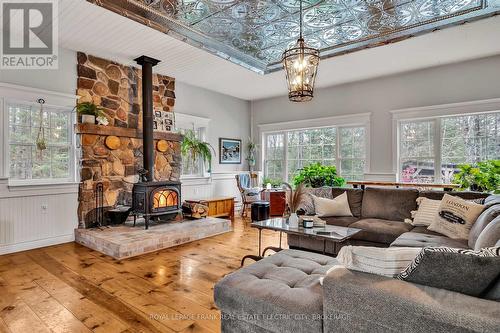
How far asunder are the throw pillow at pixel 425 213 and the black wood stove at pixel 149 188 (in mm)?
3490

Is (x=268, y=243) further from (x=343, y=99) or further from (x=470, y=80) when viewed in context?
(x=470, y=80)

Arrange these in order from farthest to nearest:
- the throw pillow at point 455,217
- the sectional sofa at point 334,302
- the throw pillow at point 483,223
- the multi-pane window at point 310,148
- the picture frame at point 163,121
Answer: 1. the multi-pane window at point 310,148
2. the picture frame at point 163,121
3. the throw pillow at point 455,217
4. the throw pillow at point 483,223
5. the sectional sofa at point 334,302

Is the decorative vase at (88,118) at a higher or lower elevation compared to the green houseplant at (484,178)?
higher

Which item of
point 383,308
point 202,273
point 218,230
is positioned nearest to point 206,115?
point 218,230

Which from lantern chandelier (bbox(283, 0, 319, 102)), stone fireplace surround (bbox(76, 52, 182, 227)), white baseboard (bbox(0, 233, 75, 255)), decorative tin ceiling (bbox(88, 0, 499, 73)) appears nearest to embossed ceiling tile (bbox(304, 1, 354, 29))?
decorative tin ceiling (bbox(88, 0, 499, 73))

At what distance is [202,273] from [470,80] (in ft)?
17.2

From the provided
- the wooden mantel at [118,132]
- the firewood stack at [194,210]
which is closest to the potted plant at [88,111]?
the wooden mantel at [118,132]

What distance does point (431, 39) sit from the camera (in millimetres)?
4012

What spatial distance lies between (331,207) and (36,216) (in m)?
4.15

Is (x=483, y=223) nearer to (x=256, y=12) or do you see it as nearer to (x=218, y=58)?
(x=256, y=12)

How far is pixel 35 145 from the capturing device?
4.18 meters

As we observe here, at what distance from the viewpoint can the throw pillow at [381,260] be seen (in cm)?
138

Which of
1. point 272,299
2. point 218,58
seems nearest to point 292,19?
point 218,58

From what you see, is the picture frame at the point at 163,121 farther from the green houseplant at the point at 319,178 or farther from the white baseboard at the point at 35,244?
the green houseplant at the point at 319,178
